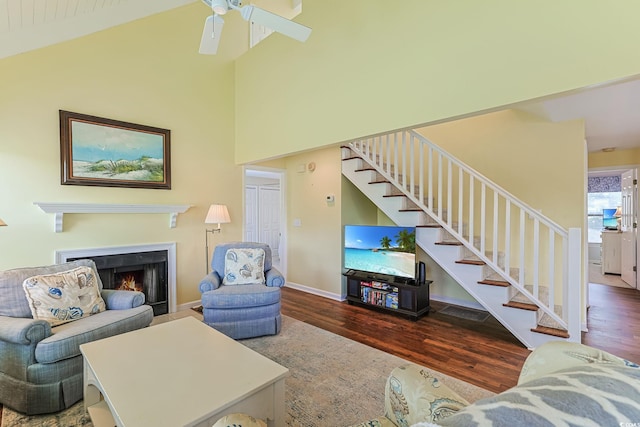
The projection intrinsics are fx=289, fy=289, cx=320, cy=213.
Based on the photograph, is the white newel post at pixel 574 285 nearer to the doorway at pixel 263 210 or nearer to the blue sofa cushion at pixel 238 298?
the blue sofa cushion at pixel 238 298

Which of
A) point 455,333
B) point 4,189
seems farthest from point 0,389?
point 455,333

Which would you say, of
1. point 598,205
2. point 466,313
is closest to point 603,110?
point 466,313

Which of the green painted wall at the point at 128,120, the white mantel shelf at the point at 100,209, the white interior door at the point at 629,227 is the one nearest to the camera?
the green painted wall at the point at 128,120

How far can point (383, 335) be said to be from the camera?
3105 millimetres

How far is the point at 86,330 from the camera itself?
6.77 feet

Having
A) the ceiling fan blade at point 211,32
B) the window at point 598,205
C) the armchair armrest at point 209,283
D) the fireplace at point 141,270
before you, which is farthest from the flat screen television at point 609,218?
the fireplace at point 141,270

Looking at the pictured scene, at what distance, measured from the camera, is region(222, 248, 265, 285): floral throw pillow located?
11.0 ft

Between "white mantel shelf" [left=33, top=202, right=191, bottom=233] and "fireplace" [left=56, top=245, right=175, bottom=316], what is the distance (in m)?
0.40

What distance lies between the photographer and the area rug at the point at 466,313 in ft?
11.8

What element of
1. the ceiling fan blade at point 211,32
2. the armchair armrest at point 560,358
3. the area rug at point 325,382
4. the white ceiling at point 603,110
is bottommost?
the area rug at point 325,382

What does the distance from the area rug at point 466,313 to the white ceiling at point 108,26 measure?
2.46 meters

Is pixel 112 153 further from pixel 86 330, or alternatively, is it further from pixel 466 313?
pixel 466 313

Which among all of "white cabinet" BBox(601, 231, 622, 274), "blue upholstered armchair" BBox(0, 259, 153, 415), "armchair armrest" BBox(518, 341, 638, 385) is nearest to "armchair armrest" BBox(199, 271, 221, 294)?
"blue upholstered armchair" BBox(0, 259, 153, 415)

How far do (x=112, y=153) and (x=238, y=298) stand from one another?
2.26 metres
